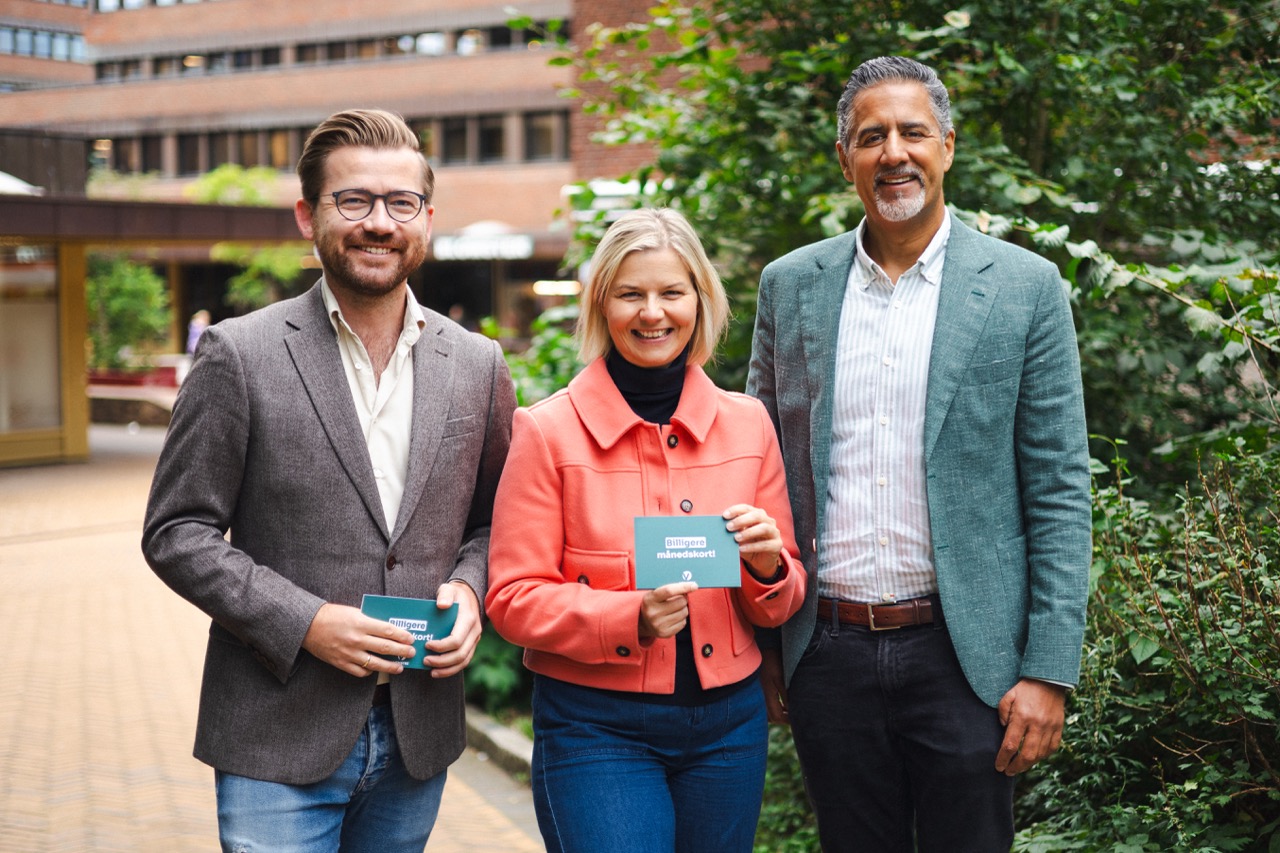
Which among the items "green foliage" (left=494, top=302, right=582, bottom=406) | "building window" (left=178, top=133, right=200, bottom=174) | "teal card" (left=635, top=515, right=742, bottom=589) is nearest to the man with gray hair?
"teal card" (left=635, top=515, right=742, bottom=589)

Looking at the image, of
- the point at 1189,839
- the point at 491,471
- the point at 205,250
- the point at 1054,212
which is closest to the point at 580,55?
the point at 1054,212

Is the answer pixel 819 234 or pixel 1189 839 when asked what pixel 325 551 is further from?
pixel 819 234

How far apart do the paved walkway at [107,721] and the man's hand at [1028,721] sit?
3.19m

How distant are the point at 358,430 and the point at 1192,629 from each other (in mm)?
2234

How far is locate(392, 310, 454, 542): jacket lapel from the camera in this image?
8.63ft

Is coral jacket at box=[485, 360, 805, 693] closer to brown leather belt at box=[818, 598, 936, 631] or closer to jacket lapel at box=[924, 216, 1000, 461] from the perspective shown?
brown leather belt at box=[818, 598, 936, 631]

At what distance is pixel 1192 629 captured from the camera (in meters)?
3.24

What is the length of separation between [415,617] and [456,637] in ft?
0.32

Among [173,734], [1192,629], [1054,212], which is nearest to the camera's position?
[1192,629]

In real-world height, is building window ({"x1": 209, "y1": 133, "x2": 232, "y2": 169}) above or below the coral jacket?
above

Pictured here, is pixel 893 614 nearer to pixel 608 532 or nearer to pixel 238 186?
pixel 608 532

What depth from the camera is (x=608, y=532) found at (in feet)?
8.71

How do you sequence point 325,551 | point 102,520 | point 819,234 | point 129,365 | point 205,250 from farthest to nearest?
point 205,250
point 129,365
point 102,520
point 819,234
point 325,551

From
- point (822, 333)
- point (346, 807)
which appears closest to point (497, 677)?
point (346, 807)
